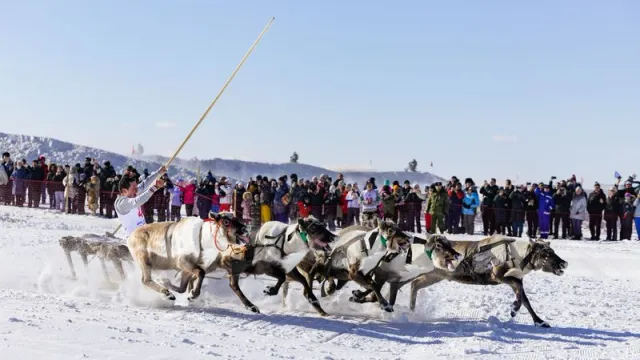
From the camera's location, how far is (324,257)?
9.95 metres

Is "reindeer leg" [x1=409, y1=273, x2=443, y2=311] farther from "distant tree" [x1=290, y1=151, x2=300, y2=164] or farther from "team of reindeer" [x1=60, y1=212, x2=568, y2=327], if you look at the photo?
"distant tree" [x1=290, y1=151, x2=300, y2=164]

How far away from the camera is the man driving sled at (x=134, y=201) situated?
1048 cm

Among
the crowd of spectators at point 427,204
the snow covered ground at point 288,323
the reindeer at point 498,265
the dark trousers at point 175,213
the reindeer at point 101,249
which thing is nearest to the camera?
the snow covered ground at point 288,323

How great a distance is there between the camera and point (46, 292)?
10.1m

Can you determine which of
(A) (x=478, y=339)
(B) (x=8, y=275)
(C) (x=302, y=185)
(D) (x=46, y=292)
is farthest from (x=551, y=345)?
(C) (x=302, y=185)

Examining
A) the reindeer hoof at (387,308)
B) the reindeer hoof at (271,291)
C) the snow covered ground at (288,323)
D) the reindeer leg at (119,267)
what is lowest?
the snow covered ground at (288,323)

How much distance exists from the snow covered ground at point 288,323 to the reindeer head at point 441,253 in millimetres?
678

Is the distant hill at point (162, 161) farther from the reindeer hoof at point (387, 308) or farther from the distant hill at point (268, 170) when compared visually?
the reindeer hoof at point (387, 308)

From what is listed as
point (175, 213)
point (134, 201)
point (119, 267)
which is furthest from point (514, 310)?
point (175, 213)

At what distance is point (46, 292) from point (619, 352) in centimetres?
677

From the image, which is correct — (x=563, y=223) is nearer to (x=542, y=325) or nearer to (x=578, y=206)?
(x=578, y=206)

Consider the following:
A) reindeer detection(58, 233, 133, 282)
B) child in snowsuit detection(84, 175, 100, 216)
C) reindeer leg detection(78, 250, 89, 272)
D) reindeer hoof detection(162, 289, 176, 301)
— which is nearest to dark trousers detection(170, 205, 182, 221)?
child in snowsuit detection(84, 175, 100, 216)

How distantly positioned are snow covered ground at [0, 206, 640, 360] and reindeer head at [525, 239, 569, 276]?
696 mm

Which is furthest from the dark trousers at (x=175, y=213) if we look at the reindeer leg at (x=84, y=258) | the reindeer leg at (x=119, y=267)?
the reindeer leg at (x=119, y=267)
